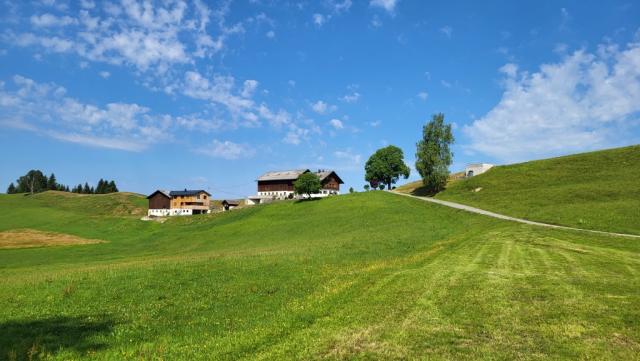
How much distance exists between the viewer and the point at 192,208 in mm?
150750

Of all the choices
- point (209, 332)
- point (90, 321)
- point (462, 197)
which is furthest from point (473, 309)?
point (462, 197)

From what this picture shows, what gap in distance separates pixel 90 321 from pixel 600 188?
76.7 meters

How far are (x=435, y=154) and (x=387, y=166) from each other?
39.4 metres

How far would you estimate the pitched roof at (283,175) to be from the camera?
14890 cm

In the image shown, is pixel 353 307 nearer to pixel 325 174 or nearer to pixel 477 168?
pixel 477 168

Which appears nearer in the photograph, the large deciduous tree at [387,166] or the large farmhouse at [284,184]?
the large deciduous tree at [387,166]

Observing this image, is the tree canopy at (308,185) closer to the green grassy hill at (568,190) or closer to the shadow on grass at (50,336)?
the green grassy hill at (568,190)

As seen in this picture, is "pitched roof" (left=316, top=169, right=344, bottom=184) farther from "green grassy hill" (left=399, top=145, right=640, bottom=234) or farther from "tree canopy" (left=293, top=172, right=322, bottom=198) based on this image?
"green grassy hill" (left=399, top=145, right=640, bottom=234)

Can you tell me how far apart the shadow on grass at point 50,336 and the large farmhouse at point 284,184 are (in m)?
129

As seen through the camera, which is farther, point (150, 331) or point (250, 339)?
point (150, 331)

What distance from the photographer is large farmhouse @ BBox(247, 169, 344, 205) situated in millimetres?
148375

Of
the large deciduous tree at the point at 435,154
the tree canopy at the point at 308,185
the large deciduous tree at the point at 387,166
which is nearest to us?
the large deciduous tree at the point at 435,154

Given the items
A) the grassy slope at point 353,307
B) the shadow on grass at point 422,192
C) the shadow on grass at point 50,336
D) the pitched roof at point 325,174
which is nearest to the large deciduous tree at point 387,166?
the pitched roof at point 325,174

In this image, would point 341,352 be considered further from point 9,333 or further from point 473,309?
point 9,333
